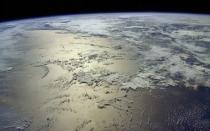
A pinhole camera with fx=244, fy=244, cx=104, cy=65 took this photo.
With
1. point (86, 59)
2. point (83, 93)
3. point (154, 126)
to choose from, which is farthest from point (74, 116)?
point (86, 59)

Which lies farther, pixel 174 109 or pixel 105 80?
pixel 105 80

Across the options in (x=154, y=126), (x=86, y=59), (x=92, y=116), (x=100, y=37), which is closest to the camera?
(x=154, y=126)

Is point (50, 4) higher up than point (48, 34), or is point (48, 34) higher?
point (50, 4)

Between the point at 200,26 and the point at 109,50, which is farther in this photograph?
the point at 200,26

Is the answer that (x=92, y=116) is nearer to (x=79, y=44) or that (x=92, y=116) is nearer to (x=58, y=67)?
(x=58, y=67)

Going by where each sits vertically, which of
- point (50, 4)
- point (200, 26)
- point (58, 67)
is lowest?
point (58, 67)

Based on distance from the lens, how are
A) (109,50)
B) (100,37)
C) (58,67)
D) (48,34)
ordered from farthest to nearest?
(48,34), (100,37), (109,50), (58,67)

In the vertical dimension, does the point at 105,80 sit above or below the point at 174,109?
above
